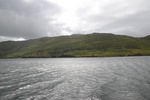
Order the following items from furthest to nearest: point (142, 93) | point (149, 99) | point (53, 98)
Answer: point (142, 93) → point (53, 98) → point (149, 99)

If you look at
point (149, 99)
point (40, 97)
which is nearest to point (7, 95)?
point (40, 97)

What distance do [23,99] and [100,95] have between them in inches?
543

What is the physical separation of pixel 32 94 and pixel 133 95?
62.4 feet

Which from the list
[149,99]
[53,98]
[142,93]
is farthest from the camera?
[142,93]

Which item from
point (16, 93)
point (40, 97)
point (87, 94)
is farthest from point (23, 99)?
point (87, 94)

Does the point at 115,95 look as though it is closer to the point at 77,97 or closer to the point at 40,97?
the point at 77,97

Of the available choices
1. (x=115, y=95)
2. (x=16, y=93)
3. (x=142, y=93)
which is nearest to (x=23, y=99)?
(x=16, y=93)

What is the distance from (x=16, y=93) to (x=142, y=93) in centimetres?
2451

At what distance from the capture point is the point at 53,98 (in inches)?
1170

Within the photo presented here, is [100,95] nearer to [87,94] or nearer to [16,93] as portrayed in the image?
[87,94]

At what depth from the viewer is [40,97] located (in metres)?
30.5

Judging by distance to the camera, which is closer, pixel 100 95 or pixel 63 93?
pixel 100 95

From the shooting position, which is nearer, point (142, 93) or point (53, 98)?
point (53, 98)

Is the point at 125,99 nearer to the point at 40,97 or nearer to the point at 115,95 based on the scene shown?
the point at 115,95
